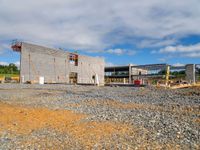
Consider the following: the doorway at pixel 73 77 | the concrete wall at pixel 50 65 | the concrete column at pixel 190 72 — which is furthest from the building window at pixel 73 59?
the concrete column at pixel 190 72

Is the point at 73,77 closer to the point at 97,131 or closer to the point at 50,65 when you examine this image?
the point at 50,65

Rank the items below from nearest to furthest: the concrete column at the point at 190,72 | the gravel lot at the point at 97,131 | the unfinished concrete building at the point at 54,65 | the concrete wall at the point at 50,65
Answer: the gravel lot at the point at 97,131
the unfinished concrete building at the point at 54,65
the concrete wall at the point at 50,65
the concrete column at the point at 190,72

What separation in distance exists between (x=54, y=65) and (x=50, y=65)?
116cm

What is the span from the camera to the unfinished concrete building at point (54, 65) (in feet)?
123

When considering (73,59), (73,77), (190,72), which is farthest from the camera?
(190,72)

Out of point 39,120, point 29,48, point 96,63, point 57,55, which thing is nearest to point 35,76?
point 29,48

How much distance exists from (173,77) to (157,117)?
56498 mm

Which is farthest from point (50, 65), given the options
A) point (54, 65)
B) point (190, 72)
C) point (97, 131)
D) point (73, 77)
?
point (97, 131)

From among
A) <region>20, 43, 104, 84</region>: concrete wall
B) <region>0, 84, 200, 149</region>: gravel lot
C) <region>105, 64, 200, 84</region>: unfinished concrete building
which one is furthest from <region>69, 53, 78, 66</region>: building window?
<region>0, 84, 200, 149</region>: gravel lot

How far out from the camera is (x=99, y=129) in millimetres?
6457

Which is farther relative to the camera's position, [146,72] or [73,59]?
[146,72]

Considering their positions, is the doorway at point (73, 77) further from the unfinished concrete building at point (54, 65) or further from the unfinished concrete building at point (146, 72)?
the unfinished concrete building at point (146, 72)

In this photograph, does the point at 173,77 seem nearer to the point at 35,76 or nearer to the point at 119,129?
the point at 35,76

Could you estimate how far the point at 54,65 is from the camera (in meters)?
43.9
